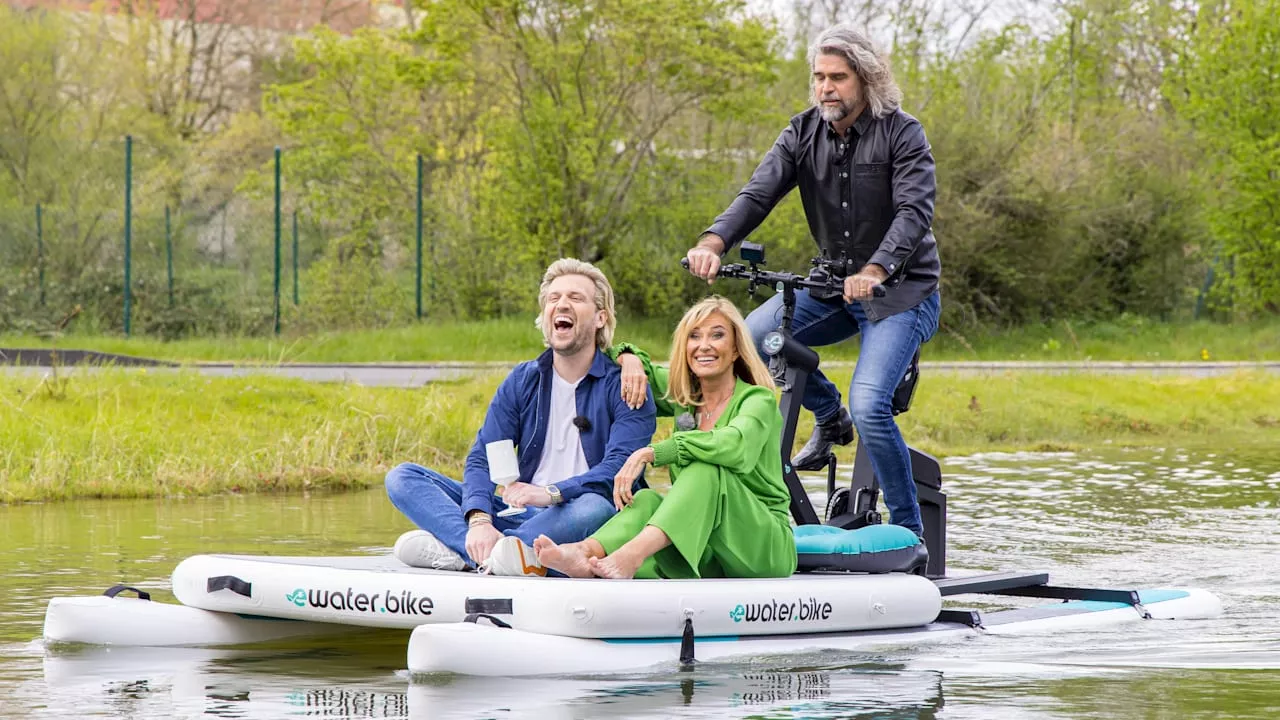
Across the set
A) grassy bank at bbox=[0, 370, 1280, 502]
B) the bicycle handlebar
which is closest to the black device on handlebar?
the bicycle handlebar

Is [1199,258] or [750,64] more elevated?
[750,64]

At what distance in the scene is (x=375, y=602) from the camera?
6.33 m

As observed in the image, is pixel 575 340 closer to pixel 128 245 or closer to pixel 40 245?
pixel 128 245

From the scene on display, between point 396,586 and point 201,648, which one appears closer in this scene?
point 396,586

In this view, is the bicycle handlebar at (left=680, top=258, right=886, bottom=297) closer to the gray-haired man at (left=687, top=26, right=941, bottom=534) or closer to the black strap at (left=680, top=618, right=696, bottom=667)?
the gray-haired man at (left=687, top=26, right=941, bottom=534)

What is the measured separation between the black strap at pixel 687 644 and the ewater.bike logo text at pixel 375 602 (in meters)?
0.82

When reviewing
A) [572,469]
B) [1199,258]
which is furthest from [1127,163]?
[572,469]

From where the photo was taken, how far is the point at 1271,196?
26.1 meters

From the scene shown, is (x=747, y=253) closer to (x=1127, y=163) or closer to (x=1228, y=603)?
(x=1228, y=603)

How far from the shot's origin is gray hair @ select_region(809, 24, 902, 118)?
7.17 m

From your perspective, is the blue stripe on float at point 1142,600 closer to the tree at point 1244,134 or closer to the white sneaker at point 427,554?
the white sneaker at point 427,554

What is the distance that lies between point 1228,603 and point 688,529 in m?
2.83

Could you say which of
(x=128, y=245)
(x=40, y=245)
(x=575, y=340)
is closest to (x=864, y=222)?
(x=575, y=340)

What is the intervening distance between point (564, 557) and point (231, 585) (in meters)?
1.17
